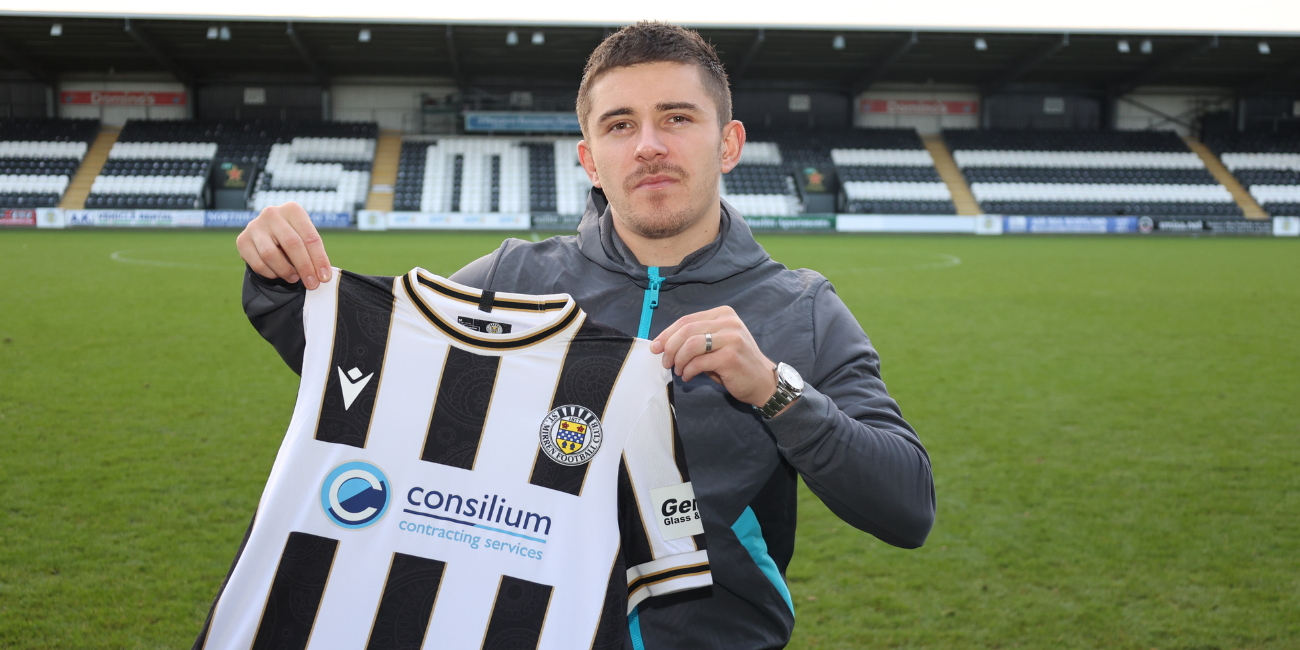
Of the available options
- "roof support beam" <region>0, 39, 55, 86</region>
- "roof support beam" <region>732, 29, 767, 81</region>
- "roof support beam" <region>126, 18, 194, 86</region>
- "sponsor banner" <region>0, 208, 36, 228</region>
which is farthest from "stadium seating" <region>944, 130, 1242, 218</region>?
"roof support beam" <region>0, 39, 55, 86</region>

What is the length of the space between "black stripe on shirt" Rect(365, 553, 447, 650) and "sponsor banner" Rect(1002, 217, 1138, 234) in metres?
27.7

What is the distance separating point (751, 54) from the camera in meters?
28.3

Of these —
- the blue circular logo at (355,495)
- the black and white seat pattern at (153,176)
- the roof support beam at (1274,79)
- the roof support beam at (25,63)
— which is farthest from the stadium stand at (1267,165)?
the roof support beam at (25,63)

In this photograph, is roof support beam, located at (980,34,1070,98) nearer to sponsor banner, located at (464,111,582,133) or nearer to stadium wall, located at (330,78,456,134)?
sponsor banner, located at (464,111,582,133)

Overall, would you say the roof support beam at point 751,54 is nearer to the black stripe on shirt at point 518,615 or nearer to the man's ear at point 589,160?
the man's ear at point 589,160

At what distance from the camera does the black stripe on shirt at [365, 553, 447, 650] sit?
1572 millimetres

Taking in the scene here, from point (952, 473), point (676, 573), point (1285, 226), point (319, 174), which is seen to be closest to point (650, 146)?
point (676, 573)

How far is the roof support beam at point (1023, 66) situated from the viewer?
91.7 ft

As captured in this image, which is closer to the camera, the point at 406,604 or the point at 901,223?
the point at 406,604

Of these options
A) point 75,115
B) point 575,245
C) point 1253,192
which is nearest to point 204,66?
point 75,115

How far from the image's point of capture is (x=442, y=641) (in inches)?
61.9

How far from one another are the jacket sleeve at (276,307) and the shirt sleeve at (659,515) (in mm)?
711

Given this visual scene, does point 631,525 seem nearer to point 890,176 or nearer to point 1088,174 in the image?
point 890,176

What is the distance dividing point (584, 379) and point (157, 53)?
31387 mm
